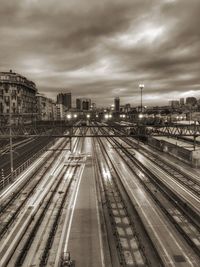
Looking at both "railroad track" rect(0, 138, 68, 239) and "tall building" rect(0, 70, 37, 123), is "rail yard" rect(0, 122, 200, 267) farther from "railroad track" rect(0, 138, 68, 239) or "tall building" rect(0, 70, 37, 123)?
"tall building" rect(0, 70, 37, 123)

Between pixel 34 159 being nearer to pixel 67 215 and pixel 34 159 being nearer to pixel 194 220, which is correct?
pixel 67 215

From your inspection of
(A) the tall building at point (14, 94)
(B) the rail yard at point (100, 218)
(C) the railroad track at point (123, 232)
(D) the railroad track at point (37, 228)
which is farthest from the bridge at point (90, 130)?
(A) the tall building at point (14, 94)

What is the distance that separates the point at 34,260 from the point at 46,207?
8.52m

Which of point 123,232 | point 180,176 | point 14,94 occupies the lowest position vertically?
point 123,232

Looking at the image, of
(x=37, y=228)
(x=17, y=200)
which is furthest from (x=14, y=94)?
(x=37, y=228)

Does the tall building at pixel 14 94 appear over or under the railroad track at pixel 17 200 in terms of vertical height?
over

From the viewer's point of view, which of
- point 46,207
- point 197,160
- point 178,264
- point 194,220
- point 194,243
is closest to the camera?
point 178,264

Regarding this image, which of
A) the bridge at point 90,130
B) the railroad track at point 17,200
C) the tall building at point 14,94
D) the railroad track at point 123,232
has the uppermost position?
the tall building at point 14,94

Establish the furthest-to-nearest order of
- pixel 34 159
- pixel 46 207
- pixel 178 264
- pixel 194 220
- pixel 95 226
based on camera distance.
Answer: pixel 34 159 < pixel 46 207 < pixel 194 220 < pixel 95 226 < pixel 178 264

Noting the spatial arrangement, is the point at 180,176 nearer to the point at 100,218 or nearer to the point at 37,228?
the point at 100,218

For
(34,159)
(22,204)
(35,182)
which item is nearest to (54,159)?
(34,159)

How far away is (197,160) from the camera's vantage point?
40562mm

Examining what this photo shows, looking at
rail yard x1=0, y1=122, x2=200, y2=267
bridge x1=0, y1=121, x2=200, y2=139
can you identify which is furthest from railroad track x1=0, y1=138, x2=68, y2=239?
bridge x1=0, y1=121, x2=200, y2=139

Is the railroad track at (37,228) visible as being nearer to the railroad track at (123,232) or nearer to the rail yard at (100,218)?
the rail yard at (100,218)
